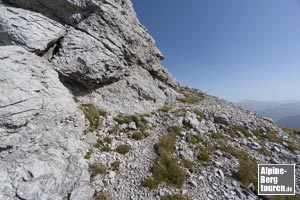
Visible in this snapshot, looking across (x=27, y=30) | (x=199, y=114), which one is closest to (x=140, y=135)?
(x=199, y=114)

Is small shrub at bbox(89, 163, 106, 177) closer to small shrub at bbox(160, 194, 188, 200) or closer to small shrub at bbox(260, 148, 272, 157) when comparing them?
small shrub at bbox(160, 194, 188, 200)

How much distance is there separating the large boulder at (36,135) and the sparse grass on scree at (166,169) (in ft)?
11.5

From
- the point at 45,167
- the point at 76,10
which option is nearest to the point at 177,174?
the point at 45,167

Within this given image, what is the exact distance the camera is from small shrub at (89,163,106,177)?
9.49m

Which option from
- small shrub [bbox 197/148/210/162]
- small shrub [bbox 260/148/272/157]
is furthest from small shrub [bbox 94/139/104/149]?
small shrub [bbox 260/148/272/157]

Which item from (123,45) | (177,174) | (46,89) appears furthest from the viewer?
(123,45)

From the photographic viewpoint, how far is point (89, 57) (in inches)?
622

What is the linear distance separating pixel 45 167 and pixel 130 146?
17.7 feet

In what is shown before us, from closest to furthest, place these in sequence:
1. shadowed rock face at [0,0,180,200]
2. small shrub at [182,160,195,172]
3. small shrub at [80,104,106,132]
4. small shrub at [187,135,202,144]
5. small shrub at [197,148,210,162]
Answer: shadowed rock face at [0,0,180,200], small shrub at [182,160,195,172], small shrub at [197,148,210,162], small shrub at [80,104,106,132], small shrub at [187,135,202,144]

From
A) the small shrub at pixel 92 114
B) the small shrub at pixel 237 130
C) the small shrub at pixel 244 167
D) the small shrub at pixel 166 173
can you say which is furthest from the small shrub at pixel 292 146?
the small shrub at pixel 92 114

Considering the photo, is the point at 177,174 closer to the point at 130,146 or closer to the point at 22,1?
the point at 130,146
